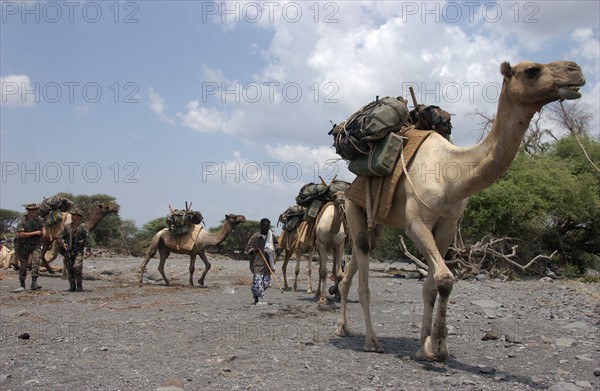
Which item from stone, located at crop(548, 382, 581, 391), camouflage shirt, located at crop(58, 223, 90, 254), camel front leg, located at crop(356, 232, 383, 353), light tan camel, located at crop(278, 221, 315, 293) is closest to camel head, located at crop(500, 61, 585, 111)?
stone, located at crop(548, 382, 581, 391)

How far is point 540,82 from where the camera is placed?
193 inches

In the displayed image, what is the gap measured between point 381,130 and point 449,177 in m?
1.17

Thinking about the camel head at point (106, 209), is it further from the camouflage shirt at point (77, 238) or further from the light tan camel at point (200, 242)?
the camouflage shirt at point (77, 238)

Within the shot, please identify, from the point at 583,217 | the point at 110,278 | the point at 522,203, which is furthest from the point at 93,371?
the point at 583,217

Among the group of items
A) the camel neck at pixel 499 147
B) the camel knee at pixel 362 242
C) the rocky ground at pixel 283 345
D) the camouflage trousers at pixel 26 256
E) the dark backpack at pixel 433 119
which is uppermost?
the dark backpack at pixel 433 119

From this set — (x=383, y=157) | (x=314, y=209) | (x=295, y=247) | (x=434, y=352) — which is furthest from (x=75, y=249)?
(x=434, y=352)

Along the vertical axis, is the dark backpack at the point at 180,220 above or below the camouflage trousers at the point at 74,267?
above

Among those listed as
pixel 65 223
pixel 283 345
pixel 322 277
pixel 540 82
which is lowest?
pixel 283 345

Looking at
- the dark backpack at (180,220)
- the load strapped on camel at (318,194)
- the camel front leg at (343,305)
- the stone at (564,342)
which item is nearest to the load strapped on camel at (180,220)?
the dark backpack at (180,220)

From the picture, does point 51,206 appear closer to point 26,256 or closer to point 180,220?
point 26,256

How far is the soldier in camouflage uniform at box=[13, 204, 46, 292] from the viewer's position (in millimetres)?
14133

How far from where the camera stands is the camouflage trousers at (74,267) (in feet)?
46.9

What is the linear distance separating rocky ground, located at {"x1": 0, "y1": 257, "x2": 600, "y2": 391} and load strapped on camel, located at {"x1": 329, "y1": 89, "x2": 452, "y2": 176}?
7.77 feet

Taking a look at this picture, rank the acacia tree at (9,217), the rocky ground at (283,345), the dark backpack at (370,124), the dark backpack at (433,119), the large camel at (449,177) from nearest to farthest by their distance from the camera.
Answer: the large camel at (449,177) < the rocky ground at (283,345) < the dark backpack at (370,124) < the dark backpack at (433,119) < the acacia tree at (9,217)
